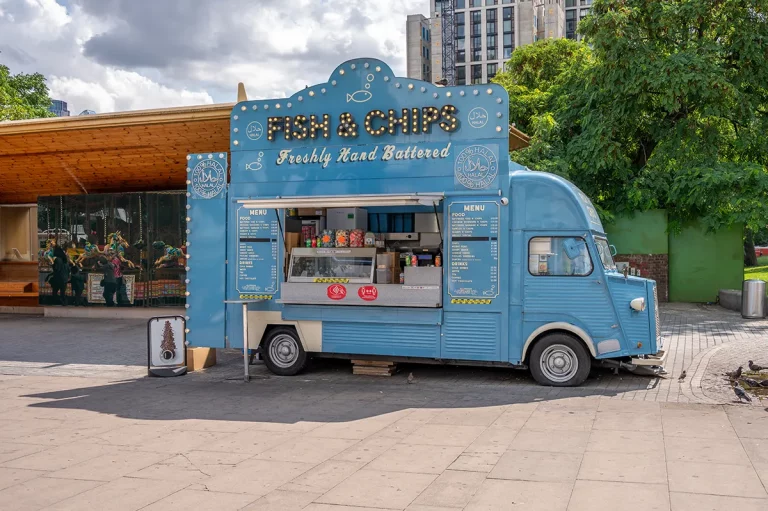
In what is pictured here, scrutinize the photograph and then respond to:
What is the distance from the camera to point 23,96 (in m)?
45.6

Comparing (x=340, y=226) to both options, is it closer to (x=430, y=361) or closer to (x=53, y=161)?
(x=430, y=361)

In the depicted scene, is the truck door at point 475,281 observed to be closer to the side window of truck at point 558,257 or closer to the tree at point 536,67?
the side window of truck at point 558,257

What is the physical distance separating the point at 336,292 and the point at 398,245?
4.33ft

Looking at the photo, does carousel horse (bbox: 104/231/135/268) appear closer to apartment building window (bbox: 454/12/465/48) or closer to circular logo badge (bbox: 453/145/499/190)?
circular logo badge (bbox: 453/145/499/190)

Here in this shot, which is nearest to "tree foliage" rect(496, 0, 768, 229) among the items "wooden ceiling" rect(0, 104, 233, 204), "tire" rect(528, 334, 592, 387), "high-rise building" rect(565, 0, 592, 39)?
"wooden ceiling" rect(0, 104, 233, 204)

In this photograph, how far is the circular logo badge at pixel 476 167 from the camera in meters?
11.3

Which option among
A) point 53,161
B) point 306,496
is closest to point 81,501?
point 306,496

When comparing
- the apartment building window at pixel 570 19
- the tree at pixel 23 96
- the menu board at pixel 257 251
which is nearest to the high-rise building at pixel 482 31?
the apartment building window at pixel 570 19

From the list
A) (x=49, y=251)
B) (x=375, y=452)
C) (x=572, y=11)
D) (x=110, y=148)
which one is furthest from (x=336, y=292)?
→ (x=572, y=11)

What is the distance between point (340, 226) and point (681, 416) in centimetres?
576

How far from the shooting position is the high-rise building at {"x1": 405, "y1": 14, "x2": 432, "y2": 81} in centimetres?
12531

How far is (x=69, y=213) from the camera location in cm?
2142

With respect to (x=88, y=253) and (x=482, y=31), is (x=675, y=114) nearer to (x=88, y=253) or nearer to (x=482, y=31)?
(x=88, y=253)

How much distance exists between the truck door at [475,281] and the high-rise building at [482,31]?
365ft
